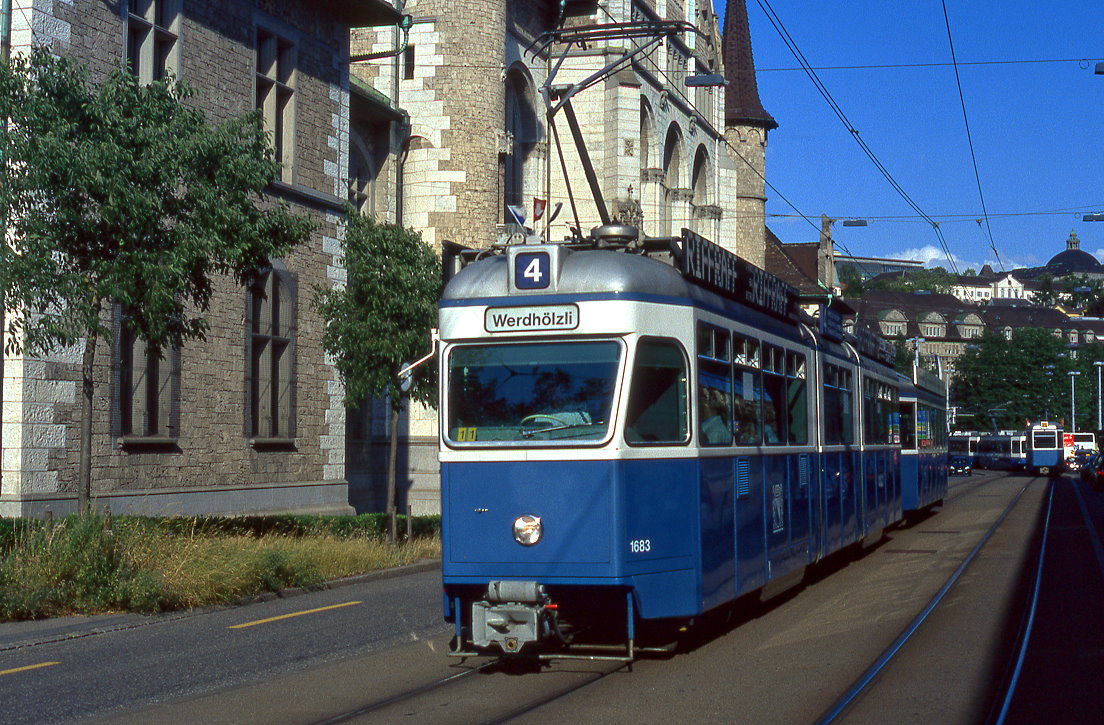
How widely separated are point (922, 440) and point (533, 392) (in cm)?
1852

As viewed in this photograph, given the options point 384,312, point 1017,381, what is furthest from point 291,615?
point 1017,381

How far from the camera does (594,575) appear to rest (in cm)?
952

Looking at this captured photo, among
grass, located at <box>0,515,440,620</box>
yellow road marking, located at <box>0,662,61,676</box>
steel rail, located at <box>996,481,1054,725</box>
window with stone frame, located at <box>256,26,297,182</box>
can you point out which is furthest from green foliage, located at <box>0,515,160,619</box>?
window with stone frame, located at <box>256,26,297,182</box>

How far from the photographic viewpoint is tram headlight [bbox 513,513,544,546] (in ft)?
31.6

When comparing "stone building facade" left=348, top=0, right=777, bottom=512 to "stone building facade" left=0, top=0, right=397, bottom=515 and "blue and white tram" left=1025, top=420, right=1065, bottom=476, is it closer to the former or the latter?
"stone building facade" left=0, top=0, right=397, bottom=515

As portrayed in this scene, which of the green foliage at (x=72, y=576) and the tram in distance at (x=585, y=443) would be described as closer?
the tram in distance at (x=585, y=443)

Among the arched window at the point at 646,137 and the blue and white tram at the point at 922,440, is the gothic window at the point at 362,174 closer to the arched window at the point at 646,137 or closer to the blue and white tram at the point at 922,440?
the arched window at the point at 646,137

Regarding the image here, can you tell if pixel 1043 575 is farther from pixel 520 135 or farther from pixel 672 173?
pixel 672 173

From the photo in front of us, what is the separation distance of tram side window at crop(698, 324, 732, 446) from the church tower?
62.2 metres

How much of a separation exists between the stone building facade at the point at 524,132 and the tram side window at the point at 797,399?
11.6 m

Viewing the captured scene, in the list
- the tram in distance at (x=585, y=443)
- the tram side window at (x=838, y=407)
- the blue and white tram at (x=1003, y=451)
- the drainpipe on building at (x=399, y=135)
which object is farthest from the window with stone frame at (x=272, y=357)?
the blue and white tram at (x=1003, y=451)

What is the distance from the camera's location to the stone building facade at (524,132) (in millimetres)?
35375

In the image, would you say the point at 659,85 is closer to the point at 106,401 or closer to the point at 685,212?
the point at 685,212

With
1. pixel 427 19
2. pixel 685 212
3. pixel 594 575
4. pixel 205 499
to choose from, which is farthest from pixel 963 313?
pixel 594 575
